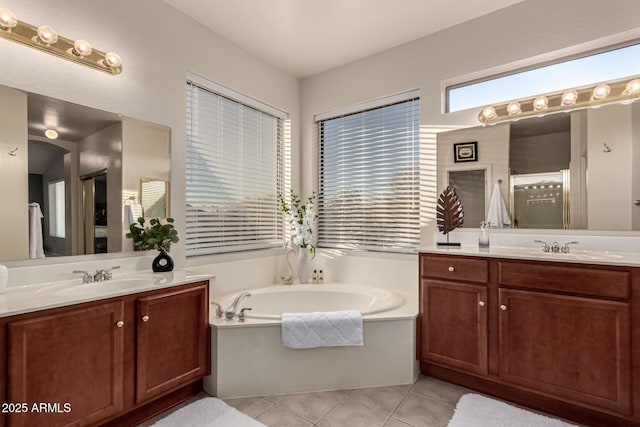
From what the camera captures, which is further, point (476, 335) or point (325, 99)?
point (325, 99)

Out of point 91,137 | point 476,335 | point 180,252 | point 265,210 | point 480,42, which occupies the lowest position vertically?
point 476,335

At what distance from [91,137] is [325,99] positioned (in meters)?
2.27

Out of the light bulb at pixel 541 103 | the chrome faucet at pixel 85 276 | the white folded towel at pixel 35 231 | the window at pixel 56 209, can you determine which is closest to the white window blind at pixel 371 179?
the light bulb at pixel 541 103

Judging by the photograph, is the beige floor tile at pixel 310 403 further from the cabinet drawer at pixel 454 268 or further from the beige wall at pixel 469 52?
the beige wall at pixel 469 52

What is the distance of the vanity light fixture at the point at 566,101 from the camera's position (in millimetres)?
2062

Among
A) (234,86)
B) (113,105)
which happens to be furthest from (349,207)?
(113,105)

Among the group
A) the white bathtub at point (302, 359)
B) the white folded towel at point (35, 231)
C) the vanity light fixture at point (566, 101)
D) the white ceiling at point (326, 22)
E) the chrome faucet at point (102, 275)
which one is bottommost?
the white bathtub at point (302, 359)

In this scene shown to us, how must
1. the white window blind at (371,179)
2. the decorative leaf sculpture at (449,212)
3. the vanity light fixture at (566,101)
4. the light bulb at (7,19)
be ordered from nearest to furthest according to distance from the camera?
the light bulb at (7,19) < the vanity light fixture at (566,101) < the decorative leaf sculpture at (449,212) < the white window blind at (371,179)

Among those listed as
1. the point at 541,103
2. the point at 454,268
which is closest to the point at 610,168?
the point at 541,103

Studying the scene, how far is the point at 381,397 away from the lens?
2111 millimetres

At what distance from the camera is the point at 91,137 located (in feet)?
6.66

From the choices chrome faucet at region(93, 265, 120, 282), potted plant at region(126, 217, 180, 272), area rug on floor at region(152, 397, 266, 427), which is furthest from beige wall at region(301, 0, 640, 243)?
chrome faucet at region(93, 265, 120, 282)

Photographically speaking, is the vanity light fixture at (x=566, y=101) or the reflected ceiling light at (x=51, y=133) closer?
the reflected ceiling light at (x=51, y=133)

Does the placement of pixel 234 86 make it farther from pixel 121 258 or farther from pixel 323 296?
pixel 323 296
